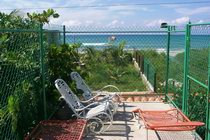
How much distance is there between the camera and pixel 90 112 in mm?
6789

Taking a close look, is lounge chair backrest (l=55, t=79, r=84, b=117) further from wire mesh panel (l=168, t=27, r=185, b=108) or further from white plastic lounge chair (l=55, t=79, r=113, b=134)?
wire mesh panel (l=168, t=27, r=185, b=108)

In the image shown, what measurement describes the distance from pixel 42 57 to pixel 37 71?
27 centimetres

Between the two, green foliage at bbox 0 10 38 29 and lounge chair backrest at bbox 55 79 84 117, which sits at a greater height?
green foliage at bbox 0 10 38 29

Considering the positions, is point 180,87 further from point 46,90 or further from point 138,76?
point 138,76

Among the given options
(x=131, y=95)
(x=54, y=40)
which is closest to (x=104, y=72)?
(x=131, y=95)

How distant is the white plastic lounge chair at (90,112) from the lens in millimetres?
6605

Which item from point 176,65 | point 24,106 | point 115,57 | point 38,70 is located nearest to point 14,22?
point 38,70

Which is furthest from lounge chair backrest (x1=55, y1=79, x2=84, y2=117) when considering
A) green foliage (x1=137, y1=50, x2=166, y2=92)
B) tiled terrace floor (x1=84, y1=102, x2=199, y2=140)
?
green foliage (x1=137, y1=50, x2=166, y2=92)

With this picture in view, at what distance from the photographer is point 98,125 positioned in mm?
6980

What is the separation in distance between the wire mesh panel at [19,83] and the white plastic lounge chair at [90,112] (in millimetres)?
508

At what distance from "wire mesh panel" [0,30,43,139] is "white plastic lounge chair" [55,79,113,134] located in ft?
1.67

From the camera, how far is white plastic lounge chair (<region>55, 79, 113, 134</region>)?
6.61m

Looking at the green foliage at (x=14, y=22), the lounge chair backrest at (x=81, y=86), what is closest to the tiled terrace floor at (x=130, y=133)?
the lounge chair backrest at (x=81, y=86)

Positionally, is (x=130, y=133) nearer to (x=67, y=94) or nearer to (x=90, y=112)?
(x=90, y=112)
